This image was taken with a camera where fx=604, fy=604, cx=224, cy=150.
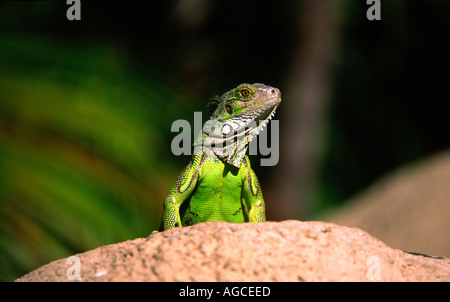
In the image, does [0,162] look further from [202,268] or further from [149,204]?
[202,268]

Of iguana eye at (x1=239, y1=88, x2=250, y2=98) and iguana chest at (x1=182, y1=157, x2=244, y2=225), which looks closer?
iguana chest at (x1=182, y1=157, x2=244, y2=225)

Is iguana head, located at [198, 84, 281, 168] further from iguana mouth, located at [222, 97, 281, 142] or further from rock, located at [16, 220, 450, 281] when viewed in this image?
rock, located at [16, 220, 450, 281]

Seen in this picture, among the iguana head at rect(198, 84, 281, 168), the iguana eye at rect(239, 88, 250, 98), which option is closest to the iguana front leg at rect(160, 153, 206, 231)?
the iguana head at rect(198, 84, 281, 168)

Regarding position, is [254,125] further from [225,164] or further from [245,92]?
[225,164]

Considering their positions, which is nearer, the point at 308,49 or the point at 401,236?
the point at 401,236

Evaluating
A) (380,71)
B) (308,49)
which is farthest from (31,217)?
(380,71)

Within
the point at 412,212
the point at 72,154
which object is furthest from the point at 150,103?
the point at 412,212
